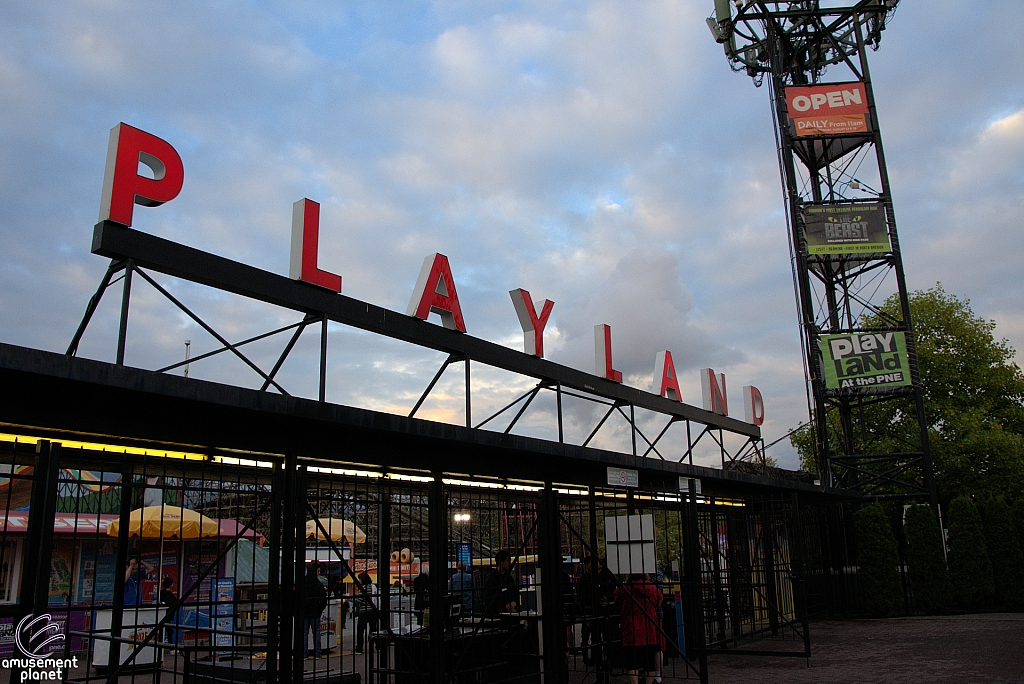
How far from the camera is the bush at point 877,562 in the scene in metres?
20.8

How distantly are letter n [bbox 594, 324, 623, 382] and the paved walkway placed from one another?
6894 millimetres

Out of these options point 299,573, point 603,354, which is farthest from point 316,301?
point 603,354

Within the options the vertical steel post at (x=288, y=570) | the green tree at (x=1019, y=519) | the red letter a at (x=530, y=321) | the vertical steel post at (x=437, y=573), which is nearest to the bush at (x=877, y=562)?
the green tree at (x=1019, y=519)

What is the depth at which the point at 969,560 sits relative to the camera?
68.2 feet

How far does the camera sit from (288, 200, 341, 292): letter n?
37.4ft

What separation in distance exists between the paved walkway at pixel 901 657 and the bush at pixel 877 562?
6.55 ft

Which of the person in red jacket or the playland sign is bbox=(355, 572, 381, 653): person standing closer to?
the person in red jacket

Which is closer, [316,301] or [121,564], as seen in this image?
[121,564]

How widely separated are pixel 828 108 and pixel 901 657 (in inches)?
726

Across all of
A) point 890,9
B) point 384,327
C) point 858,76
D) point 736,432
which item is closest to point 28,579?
point 384,327

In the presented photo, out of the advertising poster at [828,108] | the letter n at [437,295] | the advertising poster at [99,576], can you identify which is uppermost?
the advertising poster at [828,108]

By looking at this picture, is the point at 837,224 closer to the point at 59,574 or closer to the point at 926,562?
the point at 926,562

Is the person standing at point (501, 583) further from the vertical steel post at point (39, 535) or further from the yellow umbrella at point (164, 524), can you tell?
the yellow umbrella at point (164, 524)

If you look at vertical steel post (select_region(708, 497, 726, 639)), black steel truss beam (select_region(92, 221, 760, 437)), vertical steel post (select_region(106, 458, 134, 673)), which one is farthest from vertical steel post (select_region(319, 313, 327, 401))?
vertical steel post (select_region(708, 497, 726, 639))
